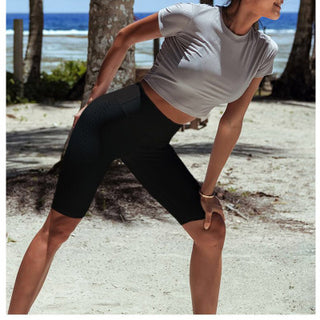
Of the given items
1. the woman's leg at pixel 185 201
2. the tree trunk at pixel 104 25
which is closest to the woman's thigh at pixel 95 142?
the woman's leg at pixel 185 201

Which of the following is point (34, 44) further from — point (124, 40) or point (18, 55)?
point (124, 40)

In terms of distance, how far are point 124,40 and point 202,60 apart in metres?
0.41

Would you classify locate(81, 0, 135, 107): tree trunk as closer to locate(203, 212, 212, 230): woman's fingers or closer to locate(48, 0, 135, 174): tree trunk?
locate(48, 0, 135, 174): tree trunk

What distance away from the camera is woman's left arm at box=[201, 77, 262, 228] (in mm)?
2854

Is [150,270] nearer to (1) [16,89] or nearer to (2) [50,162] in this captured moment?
(2) [50,162]

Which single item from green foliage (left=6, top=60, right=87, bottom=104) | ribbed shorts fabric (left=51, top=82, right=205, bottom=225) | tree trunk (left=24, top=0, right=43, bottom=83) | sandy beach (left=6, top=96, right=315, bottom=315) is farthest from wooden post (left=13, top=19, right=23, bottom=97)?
ribbed shorts fabric (left=51, top=82, right=205, bottom=225)

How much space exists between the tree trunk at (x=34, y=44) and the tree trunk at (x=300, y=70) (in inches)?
221

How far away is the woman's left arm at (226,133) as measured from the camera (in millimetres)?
2854

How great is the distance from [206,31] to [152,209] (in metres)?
4.07

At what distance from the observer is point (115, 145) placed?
2809 mm

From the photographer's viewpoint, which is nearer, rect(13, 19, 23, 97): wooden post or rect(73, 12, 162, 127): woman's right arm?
rect(73, 12, 162, 127): woman's right arm

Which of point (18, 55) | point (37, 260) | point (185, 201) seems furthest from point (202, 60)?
point (18, 55)

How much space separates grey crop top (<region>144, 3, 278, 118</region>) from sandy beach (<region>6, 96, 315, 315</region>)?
1.96 m

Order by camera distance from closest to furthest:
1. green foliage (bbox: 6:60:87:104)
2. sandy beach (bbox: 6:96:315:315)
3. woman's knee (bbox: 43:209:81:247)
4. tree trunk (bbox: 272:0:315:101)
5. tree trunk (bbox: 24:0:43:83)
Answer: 1. woman's knee (bbox: 43:209:81:247)
2. sandy beach (bbox: 6:96:315:315)
3. green foliage (bbox: 6:60:87:104)
4. tree trunk (bbox: 272:0:315:101)
5. tree trunk (bbox: 24:0:43:83)
